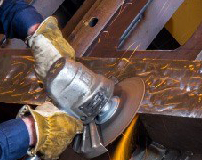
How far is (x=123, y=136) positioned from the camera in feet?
6.76

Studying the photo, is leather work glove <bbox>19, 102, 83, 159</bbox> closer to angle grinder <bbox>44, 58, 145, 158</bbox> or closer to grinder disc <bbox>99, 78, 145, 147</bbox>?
angle grinder <bbox>44, 58, 145, 158</bbox>

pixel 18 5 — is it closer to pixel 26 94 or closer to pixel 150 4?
pixel 26 94

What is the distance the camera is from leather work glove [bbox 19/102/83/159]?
1.83 m

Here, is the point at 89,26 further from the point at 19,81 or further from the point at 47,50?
the point at 47,50

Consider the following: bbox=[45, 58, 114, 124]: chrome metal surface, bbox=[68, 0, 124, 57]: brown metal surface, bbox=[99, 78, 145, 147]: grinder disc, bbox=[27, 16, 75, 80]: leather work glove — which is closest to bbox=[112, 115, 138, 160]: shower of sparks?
bbox=[99, 78, 145, 147]: grinder disc

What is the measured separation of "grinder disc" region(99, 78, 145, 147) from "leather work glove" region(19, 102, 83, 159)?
16 cm

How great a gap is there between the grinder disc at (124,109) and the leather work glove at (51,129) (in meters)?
0.16

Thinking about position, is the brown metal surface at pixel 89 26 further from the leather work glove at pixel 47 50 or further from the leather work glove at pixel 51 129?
the leather work glove at pixel 51 129

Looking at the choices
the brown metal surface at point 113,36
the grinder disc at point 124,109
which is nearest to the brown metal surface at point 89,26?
the brown metal surface at point 113,36

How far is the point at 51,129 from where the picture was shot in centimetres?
184

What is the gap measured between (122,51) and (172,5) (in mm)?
556

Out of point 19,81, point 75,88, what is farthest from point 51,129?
point 19,81

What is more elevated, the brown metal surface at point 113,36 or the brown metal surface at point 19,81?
the brown metal surface at point 113,36

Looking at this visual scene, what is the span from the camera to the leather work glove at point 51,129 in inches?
72.1
